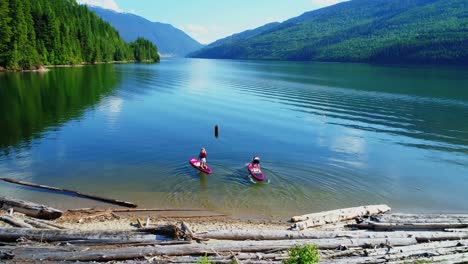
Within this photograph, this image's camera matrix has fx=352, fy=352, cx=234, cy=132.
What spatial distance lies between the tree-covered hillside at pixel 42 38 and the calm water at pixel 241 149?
38319mm

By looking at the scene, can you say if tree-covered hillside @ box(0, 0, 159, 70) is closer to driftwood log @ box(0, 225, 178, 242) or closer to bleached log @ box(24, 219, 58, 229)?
bleached log @ box(24, 219, 58, 229)

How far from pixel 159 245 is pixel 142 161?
63.1 ft

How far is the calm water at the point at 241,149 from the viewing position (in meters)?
27.1

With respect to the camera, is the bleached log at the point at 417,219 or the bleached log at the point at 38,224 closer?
the bleached log at the point at 38,224

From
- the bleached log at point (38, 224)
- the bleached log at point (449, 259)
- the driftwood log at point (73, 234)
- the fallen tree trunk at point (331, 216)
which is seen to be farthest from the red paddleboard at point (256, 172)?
the bleached log at point (38, 224)

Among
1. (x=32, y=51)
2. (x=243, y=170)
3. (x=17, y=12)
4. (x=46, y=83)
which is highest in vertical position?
(x=17, y=12)

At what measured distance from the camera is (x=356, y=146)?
4212cm

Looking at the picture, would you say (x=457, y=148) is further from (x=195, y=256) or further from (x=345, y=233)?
(x=195, y=256)

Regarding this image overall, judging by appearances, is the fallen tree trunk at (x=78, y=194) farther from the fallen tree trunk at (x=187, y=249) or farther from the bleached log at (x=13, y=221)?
the fallen tree trunk at (x=187, y=249)

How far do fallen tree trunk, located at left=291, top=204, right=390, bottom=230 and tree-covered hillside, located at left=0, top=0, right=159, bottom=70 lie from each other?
4320 inches

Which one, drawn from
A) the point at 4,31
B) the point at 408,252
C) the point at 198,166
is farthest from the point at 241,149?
the point at 4,31

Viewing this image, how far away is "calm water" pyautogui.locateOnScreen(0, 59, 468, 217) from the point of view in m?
27.1

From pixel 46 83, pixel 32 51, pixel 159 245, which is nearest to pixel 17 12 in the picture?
pixel 32 51

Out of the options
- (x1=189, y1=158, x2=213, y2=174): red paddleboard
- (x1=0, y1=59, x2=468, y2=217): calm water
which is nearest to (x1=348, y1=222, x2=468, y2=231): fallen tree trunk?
(x1=0, y1=59, x2=468, y2=217): calm water
